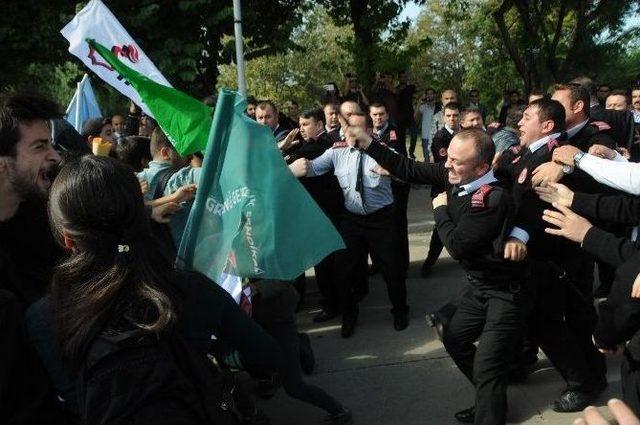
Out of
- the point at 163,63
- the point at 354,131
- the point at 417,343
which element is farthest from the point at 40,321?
the point at 163,63

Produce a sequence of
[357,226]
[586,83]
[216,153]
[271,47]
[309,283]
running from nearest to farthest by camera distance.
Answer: [216,153] < [357,226] < [586,83] < [309,283] < [271,47]

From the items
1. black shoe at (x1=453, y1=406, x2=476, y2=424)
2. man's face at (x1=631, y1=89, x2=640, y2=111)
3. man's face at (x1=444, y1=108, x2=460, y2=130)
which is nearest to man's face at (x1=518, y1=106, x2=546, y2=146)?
black shoe at (x1=453, y1=406, x2=476, y2=424)

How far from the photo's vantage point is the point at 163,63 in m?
8.97

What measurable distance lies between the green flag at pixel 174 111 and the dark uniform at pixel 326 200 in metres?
2.70

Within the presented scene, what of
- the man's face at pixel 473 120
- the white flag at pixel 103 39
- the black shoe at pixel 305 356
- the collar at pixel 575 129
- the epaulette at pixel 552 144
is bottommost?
the black shoe at pixel 305 356

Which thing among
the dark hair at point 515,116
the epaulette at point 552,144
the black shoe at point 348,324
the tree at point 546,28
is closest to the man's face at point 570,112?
the epaulette at point 552,144

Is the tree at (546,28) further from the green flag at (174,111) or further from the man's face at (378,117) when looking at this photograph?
the green flag at (174,111)

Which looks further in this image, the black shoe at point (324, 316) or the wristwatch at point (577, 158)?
the black shoe at point (324, 316)

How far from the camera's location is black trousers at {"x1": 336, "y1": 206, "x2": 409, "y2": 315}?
5.33 m

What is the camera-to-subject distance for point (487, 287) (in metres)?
3.62

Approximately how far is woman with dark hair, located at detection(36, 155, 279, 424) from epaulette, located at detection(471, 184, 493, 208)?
2.02 metres

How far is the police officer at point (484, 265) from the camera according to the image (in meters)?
3.46

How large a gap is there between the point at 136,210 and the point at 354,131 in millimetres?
2850

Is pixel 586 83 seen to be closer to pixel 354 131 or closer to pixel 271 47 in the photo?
pixel 354 131
